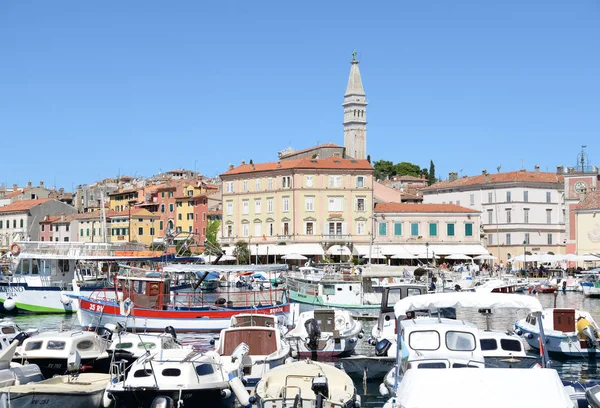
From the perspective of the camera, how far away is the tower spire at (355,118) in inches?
4547

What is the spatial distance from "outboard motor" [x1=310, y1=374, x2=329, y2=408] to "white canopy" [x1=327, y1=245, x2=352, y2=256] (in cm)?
5892

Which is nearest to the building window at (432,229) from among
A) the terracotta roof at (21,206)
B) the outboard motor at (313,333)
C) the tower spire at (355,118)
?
the tower spire at (355,118)

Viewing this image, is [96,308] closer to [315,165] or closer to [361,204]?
[315,165]

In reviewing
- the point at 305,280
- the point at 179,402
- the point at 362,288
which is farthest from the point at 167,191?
the point at 179,402

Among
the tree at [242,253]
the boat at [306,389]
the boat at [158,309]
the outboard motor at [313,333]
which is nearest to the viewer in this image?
the boat at [306,389]

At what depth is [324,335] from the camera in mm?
26719

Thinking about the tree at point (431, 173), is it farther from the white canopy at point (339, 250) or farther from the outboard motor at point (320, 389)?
the outboard motor at point (320, 389)

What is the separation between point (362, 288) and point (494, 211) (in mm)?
44000

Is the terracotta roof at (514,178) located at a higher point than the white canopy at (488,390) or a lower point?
higher

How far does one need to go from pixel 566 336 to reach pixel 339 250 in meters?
48.7

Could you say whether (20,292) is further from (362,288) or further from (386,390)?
(386,390)

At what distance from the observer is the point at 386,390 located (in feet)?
64.7

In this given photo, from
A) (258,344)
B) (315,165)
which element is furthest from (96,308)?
(315,165)

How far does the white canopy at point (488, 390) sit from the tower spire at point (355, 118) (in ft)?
334
